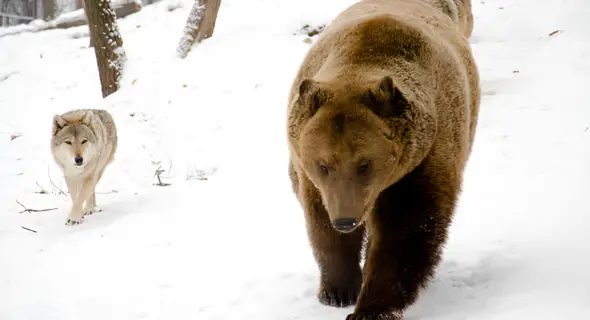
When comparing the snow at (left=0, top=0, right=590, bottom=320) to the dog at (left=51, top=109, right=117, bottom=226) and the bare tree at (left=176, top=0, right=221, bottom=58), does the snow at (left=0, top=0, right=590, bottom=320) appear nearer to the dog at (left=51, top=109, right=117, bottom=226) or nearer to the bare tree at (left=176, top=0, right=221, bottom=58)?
the bare tree at (left=176, top=0, right=221, bottom=58)

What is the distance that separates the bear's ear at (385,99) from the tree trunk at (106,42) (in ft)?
36.2

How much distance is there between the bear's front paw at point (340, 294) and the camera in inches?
165

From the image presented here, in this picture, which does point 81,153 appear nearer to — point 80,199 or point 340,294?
point 80,199

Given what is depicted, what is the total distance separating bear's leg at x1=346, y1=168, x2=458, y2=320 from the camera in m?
3.58

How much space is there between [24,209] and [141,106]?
386cm

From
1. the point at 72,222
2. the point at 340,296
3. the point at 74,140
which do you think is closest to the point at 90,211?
the point at 72,222

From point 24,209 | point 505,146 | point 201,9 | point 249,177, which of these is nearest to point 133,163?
point 24,209

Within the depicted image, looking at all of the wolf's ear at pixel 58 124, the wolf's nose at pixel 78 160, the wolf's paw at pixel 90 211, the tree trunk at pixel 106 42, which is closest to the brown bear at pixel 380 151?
the wolf's nose at pixel 78 160

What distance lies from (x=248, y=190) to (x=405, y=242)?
466 cm

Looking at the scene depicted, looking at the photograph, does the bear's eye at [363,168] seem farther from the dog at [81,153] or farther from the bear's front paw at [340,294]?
the dog at [81,153]

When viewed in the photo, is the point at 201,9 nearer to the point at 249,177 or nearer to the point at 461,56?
the point at 249,177

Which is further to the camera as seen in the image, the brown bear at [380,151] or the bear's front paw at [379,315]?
the bear's front paw at [379,315]

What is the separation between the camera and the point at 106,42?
1323cm

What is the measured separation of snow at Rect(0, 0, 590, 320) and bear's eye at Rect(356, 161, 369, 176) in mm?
1140
